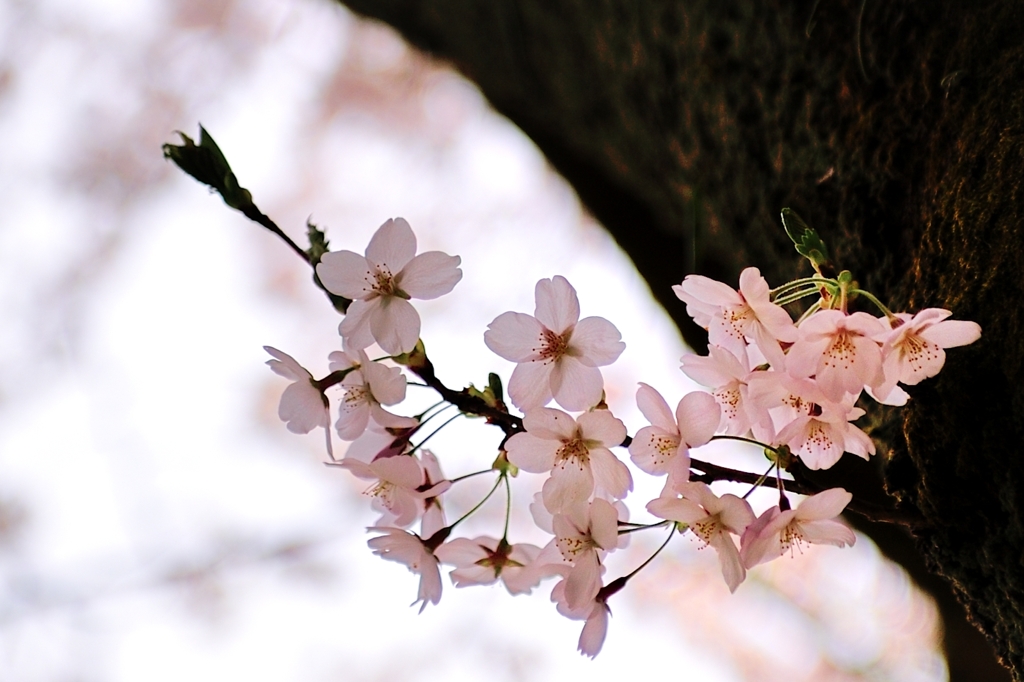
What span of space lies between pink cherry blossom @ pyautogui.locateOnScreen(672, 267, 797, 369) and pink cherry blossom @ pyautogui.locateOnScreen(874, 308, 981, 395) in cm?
5

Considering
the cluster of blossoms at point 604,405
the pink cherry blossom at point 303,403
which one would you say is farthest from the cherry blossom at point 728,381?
the pink cherry blossom at point 303,403

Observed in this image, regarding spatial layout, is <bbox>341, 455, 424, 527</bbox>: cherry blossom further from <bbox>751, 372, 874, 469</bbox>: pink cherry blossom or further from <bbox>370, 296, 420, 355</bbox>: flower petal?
<bbox>751, 372, 874, 469</bbox>: pink cherry blossom

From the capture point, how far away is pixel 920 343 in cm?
35

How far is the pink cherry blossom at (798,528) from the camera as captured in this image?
0.35 m

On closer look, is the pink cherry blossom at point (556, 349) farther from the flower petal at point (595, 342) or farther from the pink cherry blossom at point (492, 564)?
the pink cherry blossom at point (492, 564)

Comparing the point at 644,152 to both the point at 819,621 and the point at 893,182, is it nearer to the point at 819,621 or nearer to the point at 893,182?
the point at 893,182

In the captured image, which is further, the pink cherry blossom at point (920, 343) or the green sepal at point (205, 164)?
the green sepal at point (205, 164)

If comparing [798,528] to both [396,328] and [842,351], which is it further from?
[396,328]

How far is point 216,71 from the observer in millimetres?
2061

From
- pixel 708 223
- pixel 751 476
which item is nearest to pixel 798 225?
pixel 751 476

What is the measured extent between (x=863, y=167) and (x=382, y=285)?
0.41 m

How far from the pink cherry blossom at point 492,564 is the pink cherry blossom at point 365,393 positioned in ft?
0.34

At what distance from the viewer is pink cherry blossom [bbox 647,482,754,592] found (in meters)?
0.35

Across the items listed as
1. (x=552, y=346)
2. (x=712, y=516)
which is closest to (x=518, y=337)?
(x=552, y=346)
